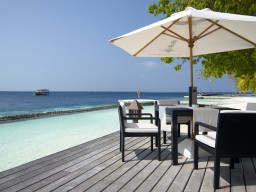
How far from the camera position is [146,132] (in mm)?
4516

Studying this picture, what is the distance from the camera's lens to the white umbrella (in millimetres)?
5058

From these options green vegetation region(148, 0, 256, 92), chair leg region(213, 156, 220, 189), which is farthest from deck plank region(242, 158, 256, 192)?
green vegetation region(148, 0, 256, 92)

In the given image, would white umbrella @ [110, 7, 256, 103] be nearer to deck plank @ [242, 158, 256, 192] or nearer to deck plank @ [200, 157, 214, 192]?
deck plank @ [242, 158, 256, 192]

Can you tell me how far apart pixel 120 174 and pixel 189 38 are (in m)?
3.11

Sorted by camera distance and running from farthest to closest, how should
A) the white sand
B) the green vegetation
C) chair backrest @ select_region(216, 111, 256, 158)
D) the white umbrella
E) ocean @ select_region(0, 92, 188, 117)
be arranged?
1. ocean @ select_region(0, 92, 188, 117)
2. the white sand
3. the green vegetation
4. the white umbrella
5. chair backrest @ select_region(216, 111, 256, 158)

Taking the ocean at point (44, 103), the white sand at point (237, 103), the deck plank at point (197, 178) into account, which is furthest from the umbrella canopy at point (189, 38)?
the ocean at point (44, 103)

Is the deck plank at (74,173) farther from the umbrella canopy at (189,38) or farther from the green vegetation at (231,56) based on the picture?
the green vegetation at (231,56)

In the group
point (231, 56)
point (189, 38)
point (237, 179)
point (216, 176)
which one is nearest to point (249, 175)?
point (237, 179)

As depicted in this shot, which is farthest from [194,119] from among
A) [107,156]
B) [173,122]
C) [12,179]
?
[12,179]

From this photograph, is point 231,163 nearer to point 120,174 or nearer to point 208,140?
point 208,140

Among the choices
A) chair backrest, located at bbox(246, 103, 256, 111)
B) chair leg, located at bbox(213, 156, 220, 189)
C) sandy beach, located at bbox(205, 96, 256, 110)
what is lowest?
sandy beach, located at bbox(205, 96, 256, 110)

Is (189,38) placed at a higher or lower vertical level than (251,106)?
higher

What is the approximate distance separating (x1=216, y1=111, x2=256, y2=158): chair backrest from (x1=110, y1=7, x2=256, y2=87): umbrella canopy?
2.17m

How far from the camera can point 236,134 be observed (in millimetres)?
3131
